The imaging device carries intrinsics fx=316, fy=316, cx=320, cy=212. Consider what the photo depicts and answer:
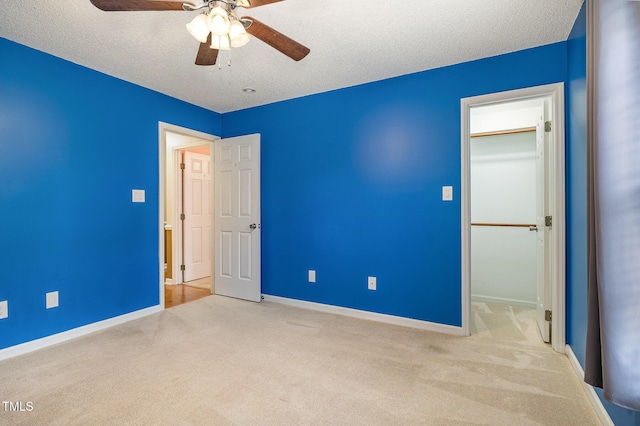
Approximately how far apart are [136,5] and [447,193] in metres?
2.56

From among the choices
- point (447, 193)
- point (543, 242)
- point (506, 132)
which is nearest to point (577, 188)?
point (543, 242)

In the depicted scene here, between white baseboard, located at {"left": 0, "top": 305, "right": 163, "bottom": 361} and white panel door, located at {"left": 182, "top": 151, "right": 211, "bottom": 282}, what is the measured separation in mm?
1518

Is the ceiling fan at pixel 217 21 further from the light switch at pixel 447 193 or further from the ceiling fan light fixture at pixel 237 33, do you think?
the light switch at pixel 447 193

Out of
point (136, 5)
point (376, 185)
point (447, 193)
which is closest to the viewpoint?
point (136, 5)

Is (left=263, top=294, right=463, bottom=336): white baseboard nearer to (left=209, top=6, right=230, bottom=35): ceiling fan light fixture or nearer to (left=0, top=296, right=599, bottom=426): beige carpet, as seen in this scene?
(left=0, top=296, right=599, bottom=426): beige carpet

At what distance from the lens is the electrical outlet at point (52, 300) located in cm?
261

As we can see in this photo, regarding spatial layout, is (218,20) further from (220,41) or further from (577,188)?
(577,188)

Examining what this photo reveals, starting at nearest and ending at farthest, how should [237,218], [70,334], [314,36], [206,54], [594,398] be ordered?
[594,398] → [206,54] → [314,36] → [70,334] → [237,218]

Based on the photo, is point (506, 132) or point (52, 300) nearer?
point (52, 300)

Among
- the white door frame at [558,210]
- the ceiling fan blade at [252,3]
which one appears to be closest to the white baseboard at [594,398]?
the white door frame at [558,210]

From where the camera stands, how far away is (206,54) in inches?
76.0

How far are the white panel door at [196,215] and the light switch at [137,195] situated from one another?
146 cm

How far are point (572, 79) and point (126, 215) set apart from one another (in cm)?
402

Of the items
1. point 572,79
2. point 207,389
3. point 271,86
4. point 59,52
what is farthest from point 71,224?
point 572,79
